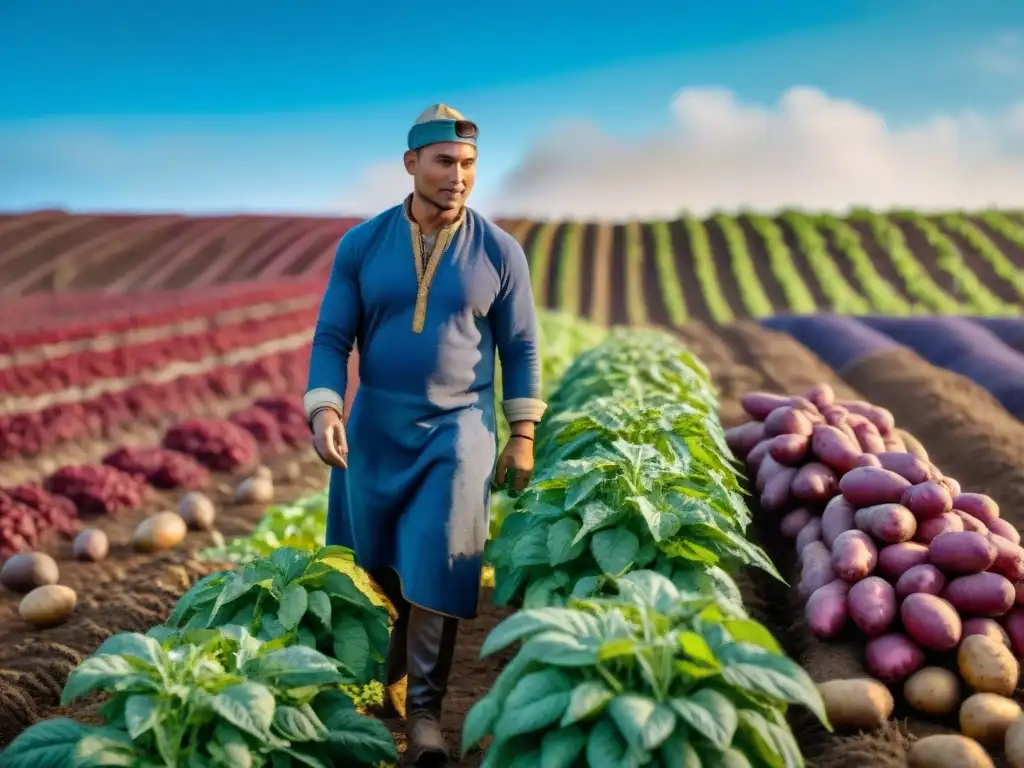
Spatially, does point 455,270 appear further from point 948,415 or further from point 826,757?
point 948,415

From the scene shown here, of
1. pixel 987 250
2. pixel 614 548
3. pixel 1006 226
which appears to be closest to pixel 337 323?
pixel 614 548

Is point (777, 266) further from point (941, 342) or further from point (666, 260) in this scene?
point (941, 342)

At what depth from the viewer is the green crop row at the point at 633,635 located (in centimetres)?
228

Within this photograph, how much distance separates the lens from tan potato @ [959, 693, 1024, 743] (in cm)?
305

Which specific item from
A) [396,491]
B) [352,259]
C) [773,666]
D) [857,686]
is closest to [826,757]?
[857,686]

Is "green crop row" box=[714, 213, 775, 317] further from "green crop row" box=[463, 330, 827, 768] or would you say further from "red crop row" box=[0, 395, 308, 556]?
"green crop row" box=[463, 330, 827, 768]

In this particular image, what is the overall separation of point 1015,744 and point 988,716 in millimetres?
175

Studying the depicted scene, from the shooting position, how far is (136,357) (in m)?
10.1

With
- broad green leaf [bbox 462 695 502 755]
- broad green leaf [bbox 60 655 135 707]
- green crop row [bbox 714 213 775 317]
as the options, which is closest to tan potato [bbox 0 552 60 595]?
broad green leaf [bbox 60 655 135 707]

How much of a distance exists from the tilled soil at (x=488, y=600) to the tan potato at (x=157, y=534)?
76 mm

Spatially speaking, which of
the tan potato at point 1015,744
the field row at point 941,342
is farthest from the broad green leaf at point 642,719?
the field row at point 941,342

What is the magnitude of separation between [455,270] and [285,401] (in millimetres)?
5875

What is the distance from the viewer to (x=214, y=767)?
2.51 m

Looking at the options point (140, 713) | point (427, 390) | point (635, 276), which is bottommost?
point (140, 713)
